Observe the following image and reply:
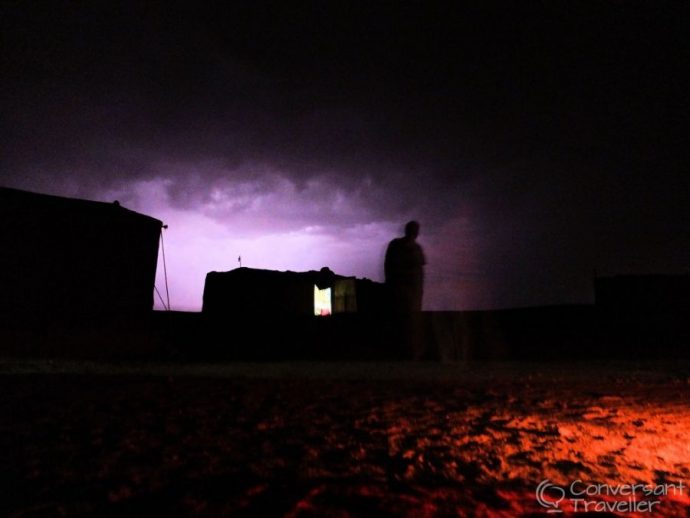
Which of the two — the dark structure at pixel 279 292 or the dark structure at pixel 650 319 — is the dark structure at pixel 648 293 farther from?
the dark structure at pixel 279 292

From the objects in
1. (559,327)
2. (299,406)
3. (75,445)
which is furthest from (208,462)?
(559,327)

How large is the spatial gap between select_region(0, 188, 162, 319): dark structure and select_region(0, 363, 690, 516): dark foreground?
10126 mm

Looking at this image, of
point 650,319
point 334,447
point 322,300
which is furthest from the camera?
point 322,300

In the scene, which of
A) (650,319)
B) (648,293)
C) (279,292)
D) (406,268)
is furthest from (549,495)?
(279,292)

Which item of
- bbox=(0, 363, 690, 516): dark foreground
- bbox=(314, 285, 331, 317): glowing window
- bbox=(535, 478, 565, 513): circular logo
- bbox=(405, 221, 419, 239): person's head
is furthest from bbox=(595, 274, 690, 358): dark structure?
bbox=(314, 285, 331, 317): glowing window

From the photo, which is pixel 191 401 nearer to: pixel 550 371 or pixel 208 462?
pixel 208 462

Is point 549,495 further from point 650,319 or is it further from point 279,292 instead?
point 279,292

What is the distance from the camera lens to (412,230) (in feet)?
22.7

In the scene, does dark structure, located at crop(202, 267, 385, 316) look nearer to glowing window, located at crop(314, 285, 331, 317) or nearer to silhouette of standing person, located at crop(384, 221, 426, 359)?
glowing window, located at crop(314, 285, 331, 317)

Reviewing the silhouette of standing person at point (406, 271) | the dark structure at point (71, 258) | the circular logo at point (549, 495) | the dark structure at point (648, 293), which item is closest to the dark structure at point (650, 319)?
the dark structure at point (648, 293)

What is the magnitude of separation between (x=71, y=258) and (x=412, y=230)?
39.7ft

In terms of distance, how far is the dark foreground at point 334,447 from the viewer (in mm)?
1933

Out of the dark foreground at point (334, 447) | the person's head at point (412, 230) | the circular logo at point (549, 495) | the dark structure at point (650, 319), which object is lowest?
the circular logo at point (549, 495)

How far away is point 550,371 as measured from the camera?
6.06 m
